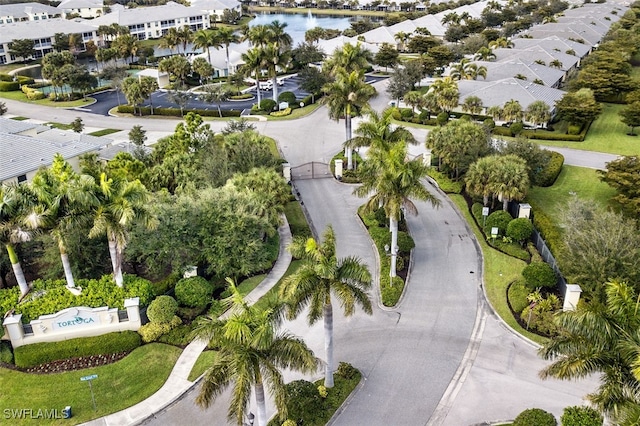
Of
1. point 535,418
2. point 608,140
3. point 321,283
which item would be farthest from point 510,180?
point 608,140

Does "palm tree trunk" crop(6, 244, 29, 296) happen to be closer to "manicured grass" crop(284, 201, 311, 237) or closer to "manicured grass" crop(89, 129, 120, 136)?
"manicured grass" crop(284, 201, 311, 237)

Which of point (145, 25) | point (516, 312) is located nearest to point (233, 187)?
point (516, 312)

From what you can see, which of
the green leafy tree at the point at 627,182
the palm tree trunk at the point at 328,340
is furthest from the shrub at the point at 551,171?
the palm tree trunk at the point at 328,340

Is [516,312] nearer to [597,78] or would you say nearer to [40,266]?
[40,266]

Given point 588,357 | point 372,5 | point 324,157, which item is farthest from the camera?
point 372,5

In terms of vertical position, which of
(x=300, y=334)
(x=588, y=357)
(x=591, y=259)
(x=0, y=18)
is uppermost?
(x=0, y=18)

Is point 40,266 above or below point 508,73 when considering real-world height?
below
